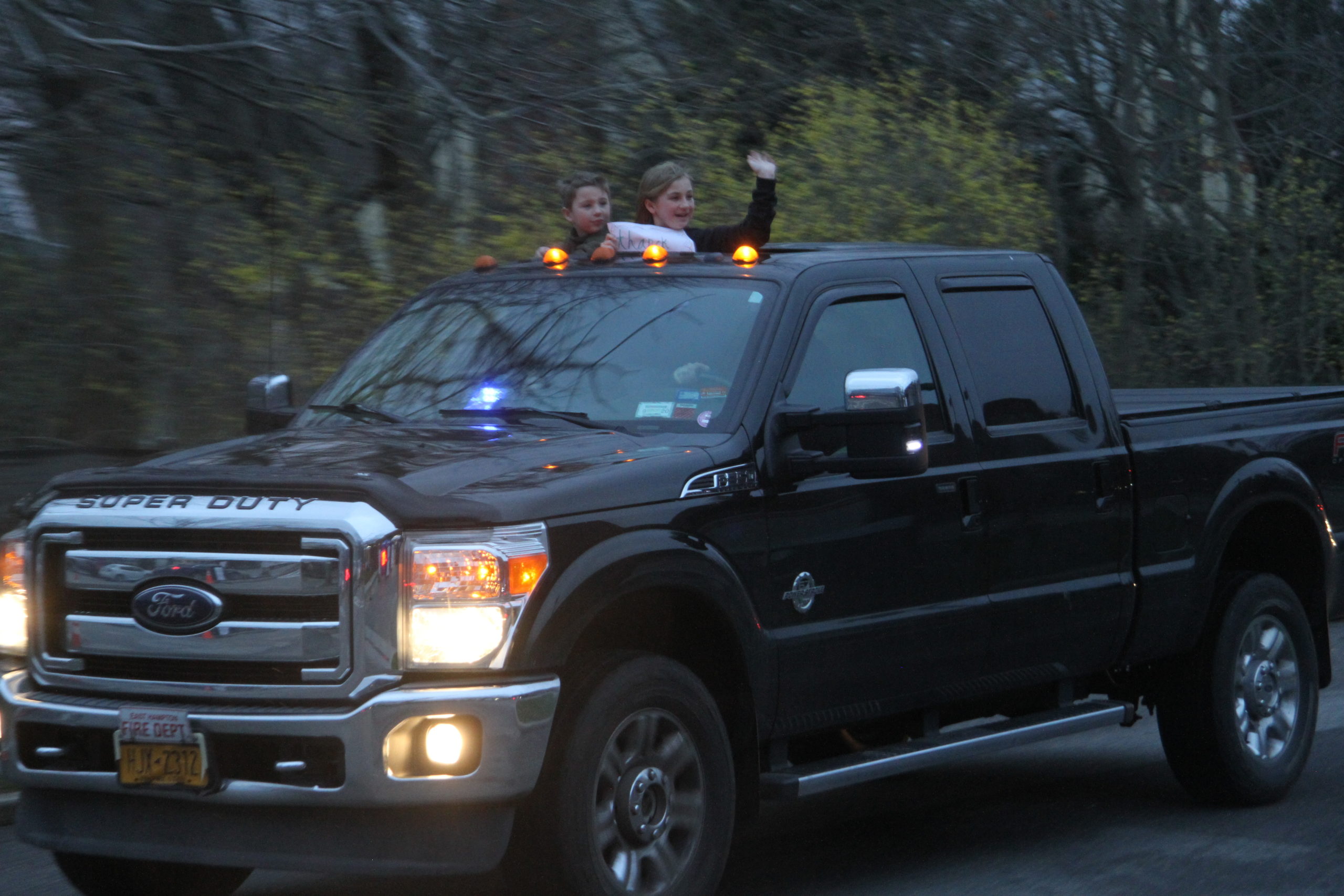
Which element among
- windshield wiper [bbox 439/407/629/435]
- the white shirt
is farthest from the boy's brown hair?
windshield wiper [bbox 439/407/629/435]

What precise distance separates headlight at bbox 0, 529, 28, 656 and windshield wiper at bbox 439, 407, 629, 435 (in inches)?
53.6

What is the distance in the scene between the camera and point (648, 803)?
4949mm

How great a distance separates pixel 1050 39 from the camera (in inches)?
734

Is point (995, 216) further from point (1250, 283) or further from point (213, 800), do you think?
point (213, 800)

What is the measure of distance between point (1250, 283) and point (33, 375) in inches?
563

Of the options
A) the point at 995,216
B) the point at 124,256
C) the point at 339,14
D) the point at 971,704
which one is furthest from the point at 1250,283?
the point at 971,704

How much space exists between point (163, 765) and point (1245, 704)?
449 centimetres

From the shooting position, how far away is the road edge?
22.0 feet

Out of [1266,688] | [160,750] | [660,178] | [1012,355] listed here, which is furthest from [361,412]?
[1266,688]

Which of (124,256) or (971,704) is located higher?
(124,256)

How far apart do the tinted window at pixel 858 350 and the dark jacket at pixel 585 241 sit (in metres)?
1.36

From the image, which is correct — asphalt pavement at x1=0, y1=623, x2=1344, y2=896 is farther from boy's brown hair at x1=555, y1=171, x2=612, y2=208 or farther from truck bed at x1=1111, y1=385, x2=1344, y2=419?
boy's brown hair at x1=555, y1=171, x2=612, y2=208

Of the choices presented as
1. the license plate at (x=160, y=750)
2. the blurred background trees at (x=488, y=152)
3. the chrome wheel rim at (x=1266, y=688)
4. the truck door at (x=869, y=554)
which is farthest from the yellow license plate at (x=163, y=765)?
the blurred background trees at (x=488, y=152)

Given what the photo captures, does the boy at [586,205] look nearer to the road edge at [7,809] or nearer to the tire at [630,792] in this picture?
the tire at [630,792]
